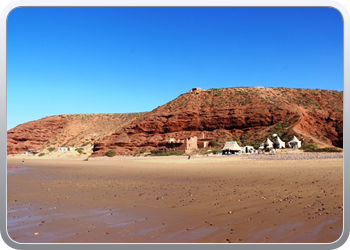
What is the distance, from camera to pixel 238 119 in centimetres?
6712

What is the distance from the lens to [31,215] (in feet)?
25.8

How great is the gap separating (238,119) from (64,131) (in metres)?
75.0

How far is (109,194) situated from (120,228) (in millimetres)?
4985

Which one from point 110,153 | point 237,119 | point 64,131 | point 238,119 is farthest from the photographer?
point 64,131

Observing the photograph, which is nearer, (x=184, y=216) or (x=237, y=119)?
(x=184, y=216)

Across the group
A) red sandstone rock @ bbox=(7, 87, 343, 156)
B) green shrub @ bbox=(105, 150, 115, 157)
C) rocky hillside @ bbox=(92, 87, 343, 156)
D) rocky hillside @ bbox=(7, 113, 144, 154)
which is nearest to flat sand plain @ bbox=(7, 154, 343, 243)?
red sandstone rock @ bbox=(7, 87, 343, 156)

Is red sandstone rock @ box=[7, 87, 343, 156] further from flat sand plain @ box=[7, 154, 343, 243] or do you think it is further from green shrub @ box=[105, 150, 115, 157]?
flat sand plain @ box=[7, 154, 343, 243]

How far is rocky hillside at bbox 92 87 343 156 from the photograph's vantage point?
60.0 m

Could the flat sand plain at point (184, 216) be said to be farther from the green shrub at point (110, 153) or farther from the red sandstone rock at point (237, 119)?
the green shrub at point (110, 153)

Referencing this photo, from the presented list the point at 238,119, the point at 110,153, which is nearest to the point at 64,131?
the point at 110,153

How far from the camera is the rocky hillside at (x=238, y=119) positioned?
60031 mm

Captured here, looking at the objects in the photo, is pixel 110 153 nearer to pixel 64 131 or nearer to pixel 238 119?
pixel 238 119

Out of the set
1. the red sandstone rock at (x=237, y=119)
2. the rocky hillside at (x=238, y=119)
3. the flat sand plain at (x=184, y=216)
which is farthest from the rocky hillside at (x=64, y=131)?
the flat sand plain at (x=184, y=216)
